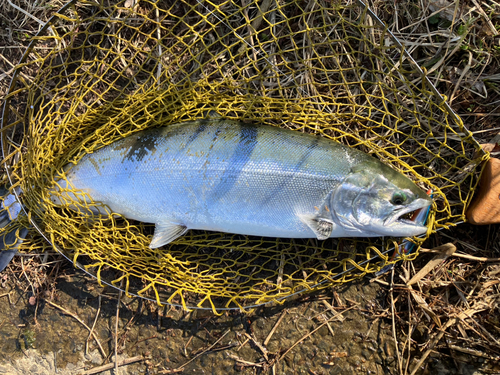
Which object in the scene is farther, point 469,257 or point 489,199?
point 469,257

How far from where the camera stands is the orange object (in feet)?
9.21

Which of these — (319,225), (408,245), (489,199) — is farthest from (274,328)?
(489,199)

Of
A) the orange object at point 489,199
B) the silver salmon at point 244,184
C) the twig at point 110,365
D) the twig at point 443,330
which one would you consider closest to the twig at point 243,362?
the twig at point 110,365

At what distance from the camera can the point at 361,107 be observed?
3.20 metres

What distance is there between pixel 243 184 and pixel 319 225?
75 cm

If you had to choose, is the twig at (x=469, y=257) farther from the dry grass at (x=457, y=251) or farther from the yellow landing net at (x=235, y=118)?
the yellow landing net at (x=235, y=118)

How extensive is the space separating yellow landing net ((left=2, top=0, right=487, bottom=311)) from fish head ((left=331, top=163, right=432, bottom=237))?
41 cm

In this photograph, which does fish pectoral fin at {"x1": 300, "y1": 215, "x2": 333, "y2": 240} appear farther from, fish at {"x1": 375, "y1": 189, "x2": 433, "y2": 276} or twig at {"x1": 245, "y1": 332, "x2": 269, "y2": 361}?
twig at {"x1": 245, "y1": 332, "x2": 269, "y2": 361}

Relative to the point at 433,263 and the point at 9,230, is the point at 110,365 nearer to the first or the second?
the point at 9,230

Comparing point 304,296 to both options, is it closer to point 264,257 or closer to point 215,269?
point 264,257

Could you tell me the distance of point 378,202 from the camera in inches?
104

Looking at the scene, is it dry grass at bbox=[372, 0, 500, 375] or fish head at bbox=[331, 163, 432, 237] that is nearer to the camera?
fish head at bbox=[331, 163, 432, 237]

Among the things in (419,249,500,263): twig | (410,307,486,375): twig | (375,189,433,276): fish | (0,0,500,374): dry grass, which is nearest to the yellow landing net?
(375,189,433,276): fish

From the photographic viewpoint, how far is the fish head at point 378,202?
265 cm
